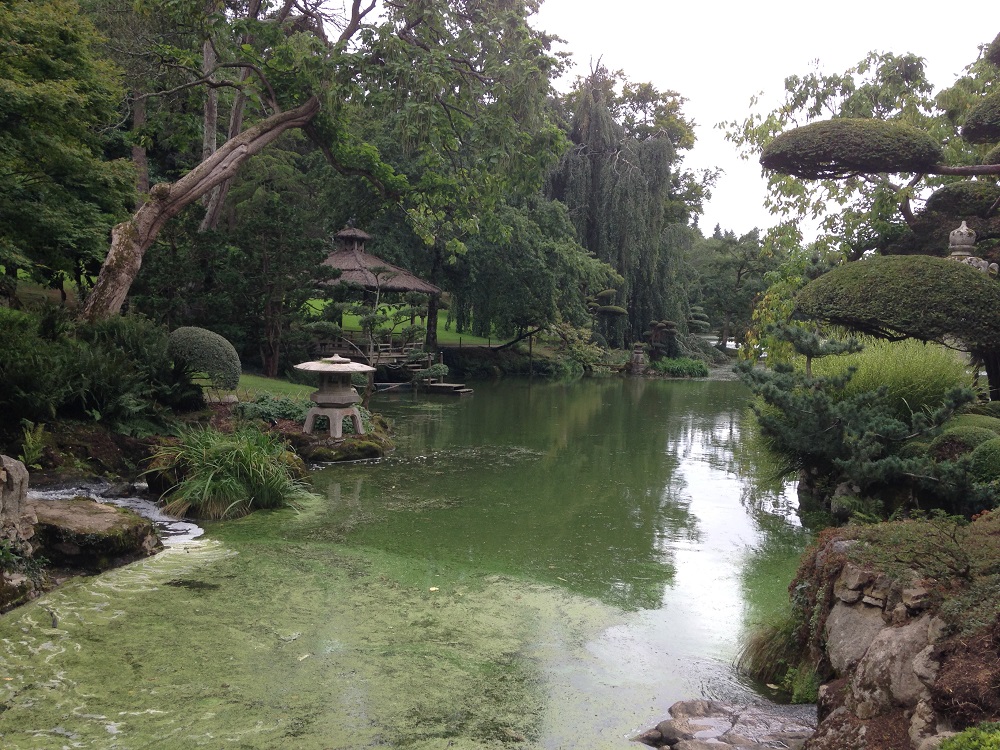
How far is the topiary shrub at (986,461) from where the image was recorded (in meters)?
5.99

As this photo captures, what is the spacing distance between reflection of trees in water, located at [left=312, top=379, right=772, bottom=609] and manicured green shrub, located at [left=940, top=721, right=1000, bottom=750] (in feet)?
9.78

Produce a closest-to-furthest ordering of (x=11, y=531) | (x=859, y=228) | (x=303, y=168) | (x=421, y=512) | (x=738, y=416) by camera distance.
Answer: (x=11, y=531)
(x=421, y=512)
(x=859, y=228)
(x=738, y=416)
(x=303, y=168)

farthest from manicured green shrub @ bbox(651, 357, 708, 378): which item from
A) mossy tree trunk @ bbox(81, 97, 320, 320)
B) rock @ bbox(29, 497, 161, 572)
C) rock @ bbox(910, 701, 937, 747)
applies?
rock @ bbox(910, 701, 937, 747)

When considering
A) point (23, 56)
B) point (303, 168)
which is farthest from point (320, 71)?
point (303, 168)

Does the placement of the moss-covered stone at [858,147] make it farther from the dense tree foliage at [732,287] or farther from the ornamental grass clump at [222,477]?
the dense tree foliage at [732,287]

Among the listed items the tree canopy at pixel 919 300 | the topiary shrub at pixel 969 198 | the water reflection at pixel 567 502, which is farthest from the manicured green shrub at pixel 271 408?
the topiary shrub at pixel 969 198

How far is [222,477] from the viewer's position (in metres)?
7.25

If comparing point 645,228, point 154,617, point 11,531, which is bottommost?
point 154,617

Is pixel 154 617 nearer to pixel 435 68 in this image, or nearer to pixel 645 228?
pixel 435 68

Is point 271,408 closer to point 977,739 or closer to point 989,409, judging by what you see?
point 989,409

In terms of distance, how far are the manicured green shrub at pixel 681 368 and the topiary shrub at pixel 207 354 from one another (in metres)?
18.4

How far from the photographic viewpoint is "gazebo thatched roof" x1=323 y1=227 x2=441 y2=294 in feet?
59.6

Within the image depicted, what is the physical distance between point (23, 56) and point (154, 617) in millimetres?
7794

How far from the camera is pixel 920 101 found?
1373cm
